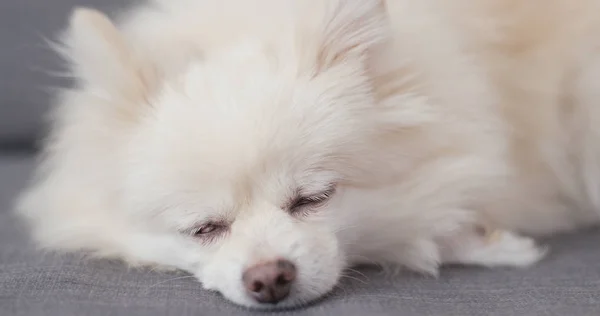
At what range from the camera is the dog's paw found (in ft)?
5.71

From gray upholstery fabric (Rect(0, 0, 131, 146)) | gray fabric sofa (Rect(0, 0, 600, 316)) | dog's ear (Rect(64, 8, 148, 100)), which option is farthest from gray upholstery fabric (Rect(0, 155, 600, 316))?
gray upholstery fabric (Rect(0, 0, 131, 146))

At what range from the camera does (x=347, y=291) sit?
153 cm

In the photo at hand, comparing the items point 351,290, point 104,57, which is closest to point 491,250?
point 351,290

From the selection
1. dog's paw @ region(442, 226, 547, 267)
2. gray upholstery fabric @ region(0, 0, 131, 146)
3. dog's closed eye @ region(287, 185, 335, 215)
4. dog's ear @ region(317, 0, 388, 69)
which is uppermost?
dog's ear @ region(317, 0, 388, 69)

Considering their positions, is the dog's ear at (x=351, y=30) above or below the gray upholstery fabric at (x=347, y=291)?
above

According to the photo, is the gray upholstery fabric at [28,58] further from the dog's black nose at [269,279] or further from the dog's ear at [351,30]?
the dog's black nose at [269,279]

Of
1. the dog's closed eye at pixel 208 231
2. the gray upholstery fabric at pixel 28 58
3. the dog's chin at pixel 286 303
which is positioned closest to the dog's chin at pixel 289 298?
the dog's chin at pixel 286 303

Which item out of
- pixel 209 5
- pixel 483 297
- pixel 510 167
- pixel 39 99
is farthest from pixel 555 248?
pixel 39 99

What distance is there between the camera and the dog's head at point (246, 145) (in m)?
1.47

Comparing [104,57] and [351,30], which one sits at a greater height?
[351,30]

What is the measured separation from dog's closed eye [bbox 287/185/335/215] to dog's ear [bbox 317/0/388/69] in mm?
281

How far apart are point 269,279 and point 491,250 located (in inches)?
24.0

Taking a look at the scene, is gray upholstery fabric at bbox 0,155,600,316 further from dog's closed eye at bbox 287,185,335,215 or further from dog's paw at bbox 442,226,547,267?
dog's closed eye at bbox 287,185,335,215

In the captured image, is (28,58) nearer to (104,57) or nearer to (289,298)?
(104,57)
